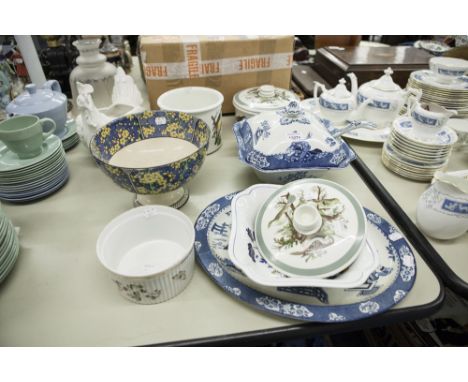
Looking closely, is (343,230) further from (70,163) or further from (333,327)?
(70,163)

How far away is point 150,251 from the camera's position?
72 cm

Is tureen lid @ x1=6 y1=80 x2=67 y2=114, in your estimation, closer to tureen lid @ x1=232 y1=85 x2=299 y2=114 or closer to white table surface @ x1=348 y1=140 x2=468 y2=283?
tureen lid @ x1=232 y1=85 x2=299 y2=114

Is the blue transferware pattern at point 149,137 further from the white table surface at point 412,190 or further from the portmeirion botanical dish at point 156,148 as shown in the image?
the white table surface at point 412,190

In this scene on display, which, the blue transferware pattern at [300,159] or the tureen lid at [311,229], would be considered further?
the blue transferware pattern at [300,159]

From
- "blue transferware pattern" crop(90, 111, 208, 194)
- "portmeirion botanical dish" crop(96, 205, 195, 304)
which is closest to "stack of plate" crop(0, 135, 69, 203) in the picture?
"blue transferware pattern" crop(90, 111, 208, 194)

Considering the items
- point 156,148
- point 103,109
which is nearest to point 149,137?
point 156,148

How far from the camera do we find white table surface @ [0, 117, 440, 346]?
0.58m

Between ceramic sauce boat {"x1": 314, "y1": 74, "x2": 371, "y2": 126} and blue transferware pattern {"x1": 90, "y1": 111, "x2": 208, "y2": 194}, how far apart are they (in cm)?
49

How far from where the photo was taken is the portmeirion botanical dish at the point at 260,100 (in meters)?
1.10

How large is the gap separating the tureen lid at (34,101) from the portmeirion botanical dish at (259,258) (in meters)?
0.68

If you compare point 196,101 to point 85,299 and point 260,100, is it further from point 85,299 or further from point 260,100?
point 85,299

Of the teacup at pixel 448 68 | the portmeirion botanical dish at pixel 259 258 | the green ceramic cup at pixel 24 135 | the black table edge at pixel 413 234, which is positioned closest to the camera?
the portmeirion botanical dish at pixel 259 258

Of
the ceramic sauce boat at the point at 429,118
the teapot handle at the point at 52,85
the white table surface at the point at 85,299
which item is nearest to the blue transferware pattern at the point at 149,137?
the white table surface at the point at 85,299

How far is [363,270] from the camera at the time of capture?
58 cm
